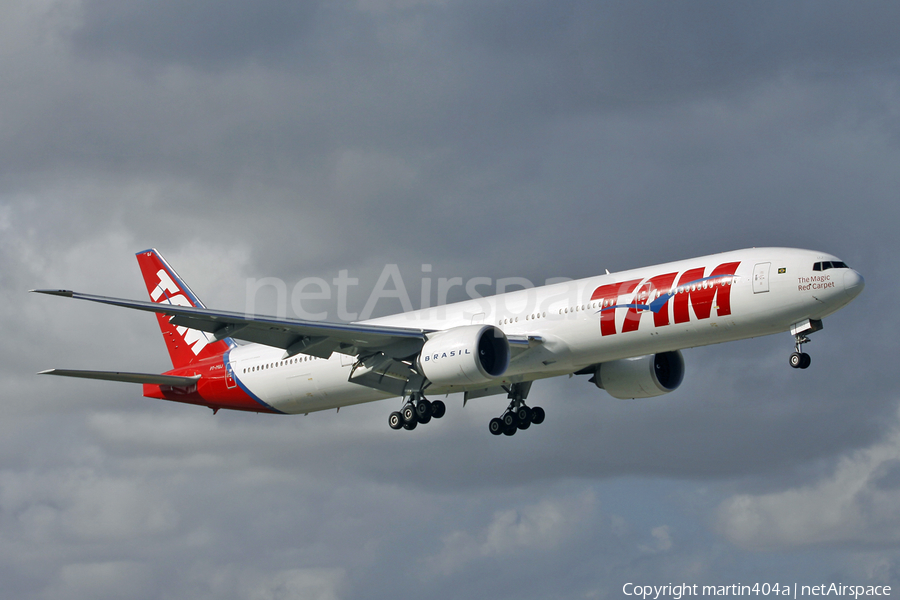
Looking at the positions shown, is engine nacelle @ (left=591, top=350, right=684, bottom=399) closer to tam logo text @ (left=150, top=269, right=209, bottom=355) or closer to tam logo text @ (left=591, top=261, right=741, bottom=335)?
tam logo text @ (left=591, top=261, right=741, bottom=335)

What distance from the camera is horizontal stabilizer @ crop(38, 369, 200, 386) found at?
43656 mm

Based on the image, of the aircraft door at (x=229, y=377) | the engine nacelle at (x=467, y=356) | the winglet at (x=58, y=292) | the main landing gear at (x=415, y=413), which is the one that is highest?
the aircraft door at (x=229, y=377)

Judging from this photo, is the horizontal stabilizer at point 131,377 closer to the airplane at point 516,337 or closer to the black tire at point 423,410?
the airplane at point 516,337

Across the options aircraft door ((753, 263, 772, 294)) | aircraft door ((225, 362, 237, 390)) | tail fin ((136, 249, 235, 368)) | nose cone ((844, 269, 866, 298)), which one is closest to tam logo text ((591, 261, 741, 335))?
aircraft door ((753, 263, 772, 294))

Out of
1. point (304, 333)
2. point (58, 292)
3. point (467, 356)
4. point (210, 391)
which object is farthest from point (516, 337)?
point (210, 391)

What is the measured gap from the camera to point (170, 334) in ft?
183

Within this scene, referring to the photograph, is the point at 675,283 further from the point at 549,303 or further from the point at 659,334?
the point at 549,303

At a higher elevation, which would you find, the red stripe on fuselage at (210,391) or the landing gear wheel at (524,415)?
the red stripe on fuselage at (210,391)

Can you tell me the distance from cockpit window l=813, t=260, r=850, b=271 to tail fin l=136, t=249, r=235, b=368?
97.4 feet

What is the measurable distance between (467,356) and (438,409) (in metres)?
5.84

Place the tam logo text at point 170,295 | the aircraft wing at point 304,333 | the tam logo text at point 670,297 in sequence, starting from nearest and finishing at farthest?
the tam logo text at point 670,297 < the aircraft wing at point 304,333 < the tam logo text at point 170,295

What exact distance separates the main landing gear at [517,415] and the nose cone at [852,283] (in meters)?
16.5

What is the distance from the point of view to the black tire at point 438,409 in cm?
4494

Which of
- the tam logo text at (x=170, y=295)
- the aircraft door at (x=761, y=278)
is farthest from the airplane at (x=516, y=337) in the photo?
the tam logo text at (x=170, y=295)
